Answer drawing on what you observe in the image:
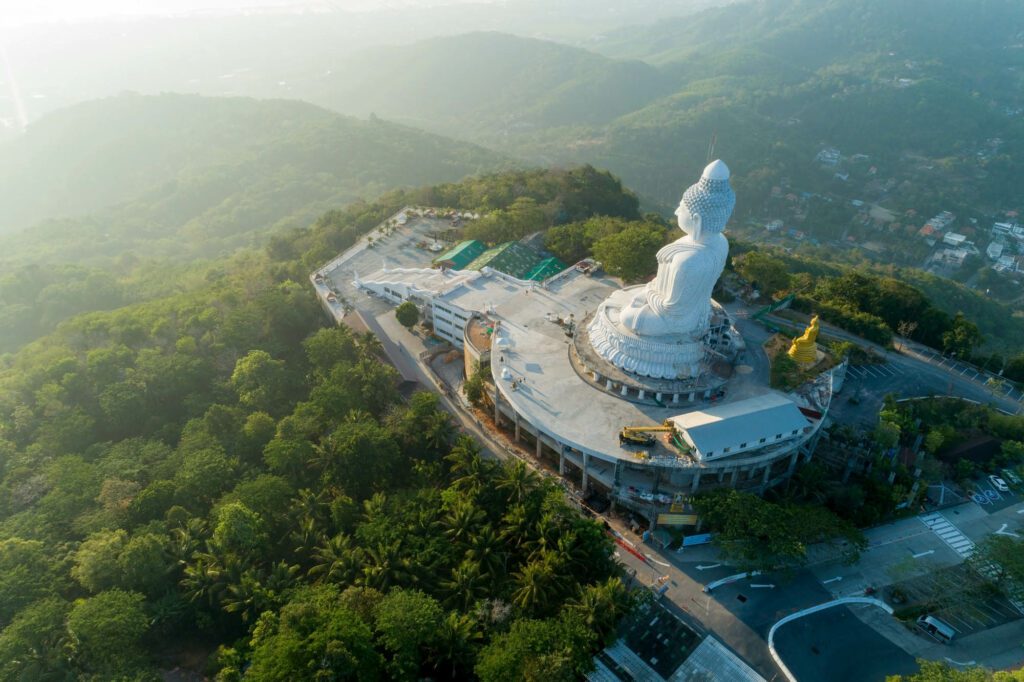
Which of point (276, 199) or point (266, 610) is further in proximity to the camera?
point (276, 199)

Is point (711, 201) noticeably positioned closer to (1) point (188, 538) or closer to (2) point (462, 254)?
(2) point (462, 254)

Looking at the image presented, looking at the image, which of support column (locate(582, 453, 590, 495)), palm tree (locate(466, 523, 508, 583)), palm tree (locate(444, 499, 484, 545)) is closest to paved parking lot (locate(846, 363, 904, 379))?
support column (locate(582, 453, 590, 495))

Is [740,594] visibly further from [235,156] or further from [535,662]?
[235,156]

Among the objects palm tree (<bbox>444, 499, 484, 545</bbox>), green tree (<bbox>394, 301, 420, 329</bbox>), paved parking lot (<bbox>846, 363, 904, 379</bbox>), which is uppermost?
green tree (<bbox>394, 301, 420, 329</bbox>)

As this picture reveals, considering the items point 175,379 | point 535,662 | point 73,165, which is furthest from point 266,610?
point 73,165

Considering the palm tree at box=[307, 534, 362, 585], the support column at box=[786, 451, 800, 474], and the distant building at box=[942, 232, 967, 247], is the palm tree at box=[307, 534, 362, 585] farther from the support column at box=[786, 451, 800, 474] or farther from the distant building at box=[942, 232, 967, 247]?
the distant building at box=[942, 232, 967, 247]

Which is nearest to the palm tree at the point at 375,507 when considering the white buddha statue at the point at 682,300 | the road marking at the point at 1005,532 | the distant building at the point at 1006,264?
the white buddha statue at the point at 682,300
